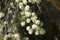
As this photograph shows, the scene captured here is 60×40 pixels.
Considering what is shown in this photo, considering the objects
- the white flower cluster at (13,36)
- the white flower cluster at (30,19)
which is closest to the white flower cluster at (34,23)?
the white flower cluster at (30,19)

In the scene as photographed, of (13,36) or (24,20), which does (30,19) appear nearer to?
(24,20)

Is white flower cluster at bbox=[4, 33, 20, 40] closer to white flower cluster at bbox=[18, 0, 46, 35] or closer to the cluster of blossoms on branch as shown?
the cluster of blossoms on branch

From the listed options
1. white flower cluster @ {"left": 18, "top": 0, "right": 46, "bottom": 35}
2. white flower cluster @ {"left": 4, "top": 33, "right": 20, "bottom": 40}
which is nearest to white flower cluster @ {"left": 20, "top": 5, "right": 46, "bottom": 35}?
white flower cluster @ {"left": 18, "top": 0, "right": 46, "bottom": 35}

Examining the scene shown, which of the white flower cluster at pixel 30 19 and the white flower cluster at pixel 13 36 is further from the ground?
the white flower cluster at pixel 30 19

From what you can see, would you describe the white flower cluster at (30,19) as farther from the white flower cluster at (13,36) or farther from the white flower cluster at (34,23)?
the white flower cluster at (13,36)

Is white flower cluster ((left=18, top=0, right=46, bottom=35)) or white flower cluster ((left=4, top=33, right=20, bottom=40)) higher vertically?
white flower cluster ((left=18, top=0, right=46, bottom=35))

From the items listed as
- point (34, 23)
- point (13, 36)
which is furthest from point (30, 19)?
Answer: point (13, 36)

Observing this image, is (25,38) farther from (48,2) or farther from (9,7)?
(48,2)

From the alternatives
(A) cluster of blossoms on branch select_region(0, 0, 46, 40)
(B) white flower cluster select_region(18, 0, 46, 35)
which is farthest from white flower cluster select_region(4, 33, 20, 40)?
(B) white flower cluster select_region(18, 0, 46, 35)

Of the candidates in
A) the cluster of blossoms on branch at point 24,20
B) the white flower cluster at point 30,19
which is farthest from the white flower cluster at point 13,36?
the white flower cluster at point 30,19

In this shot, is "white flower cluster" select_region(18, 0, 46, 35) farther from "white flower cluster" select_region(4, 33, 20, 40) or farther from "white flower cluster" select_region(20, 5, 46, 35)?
"white flower cluster" select_region(4, 33, 20, 40)

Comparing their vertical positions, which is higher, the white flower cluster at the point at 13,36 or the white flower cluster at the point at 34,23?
the white flower cluster at the point at 34,23

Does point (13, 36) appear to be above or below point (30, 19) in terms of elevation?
below
